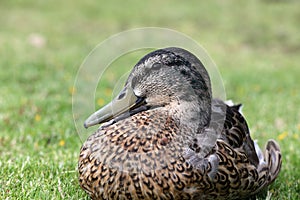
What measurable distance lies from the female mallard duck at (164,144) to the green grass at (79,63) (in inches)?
20.3

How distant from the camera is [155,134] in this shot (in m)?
3.24

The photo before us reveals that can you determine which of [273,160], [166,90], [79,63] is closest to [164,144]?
[166,90]

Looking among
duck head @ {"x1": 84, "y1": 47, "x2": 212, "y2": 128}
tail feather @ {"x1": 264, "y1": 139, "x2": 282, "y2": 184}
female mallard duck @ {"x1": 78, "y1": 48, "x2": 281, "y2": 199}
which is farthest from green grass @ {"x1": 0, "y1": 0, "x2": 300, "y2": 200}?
duck head @ {"x1": 84, "y1": 47, "x2": 212, "y2": 128}

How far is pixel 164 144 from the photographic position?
322 centimetres

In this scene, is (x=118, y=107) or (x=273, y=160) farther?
(x=273, y=160)

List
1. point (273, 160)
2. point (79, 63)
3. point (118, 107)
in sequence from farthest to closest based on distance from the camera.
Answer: point (79, 63), point (273, 160), point (118, 107)

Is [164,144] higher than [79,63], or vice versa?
[79,63]

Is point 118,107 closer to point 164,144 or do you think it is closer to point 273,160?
point 164,144

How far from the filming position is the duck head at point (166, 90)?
332cm

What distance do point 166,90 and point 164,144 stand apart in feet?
1.39

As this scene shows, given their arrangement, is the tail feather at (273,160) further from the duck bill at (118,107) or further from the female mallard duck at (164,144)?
the duck bill at (118,107)

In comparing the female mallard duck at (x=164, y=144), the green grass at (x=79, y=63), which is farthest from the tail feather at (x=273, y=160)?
the female mallard duck at (x=164, y=144)

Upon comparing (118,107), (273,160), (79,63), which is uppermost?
(79,63)

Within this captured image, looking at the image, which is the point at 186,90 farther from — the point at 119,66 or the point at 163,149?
the point at 119,66
